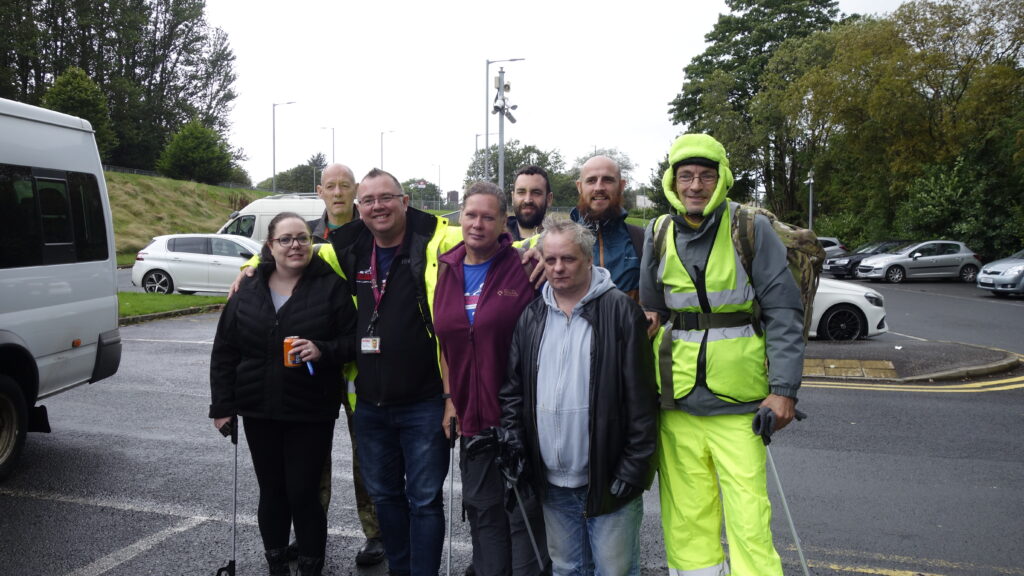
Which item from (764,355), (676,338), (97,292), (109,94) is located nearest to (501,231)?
(676,338)

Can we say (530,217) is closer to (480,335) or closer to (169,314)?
(480,335)

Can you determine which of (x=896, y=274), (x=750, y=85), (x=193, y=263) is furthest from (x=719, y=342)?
(x=750, y=85)

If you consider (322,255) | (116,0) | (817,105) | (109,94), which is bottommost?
(322,255)

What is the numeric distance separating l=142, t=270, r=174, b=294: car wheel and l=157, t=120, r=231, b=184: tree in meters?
34.3

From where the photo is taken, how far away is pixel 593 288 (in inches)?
117

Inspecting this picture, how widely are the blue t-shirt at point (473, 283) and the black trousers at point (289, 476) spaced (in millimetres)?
1031

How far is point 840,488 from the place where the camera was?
5117 millimetres

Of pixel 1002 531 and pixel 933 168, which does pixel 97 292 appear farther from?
pixel 933 168

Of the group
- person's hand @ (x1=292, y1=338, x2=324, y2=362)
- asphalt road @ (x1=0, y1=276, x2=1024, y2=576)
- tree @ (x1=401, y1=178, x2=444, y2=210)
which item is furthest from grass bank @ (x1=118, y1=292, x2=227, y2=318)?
tree @ (x1=401, y1=178, x2=444, y2=210)

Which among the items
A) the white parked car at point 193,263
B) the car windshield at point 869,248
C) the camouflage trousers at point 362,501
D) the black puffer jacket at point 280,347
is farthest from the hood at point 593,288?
the car windshield at point 869,248

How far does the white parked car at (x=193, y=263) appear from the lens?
17297 millimetres

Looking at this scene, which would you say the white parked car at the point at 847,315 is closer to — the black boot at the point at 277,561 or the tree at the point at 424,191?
the black boot at the point at 277,561

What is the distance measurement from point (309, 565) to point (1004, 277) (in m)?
21.7

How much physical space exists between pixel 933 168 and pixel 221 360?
3235cm
